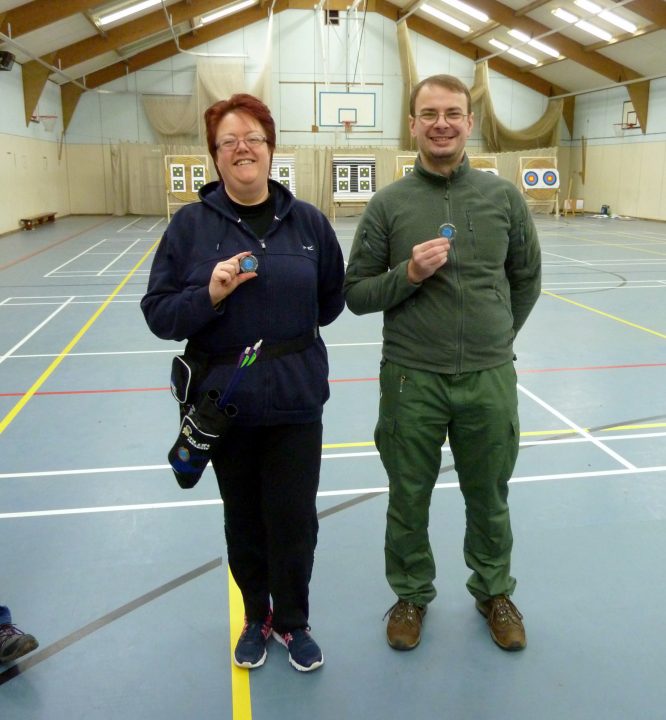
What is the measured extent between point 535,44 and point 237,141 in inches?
788

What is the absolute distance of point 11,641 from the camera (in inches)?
82.7

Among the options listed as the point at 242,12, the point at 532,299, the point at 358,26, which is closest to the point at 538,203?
the point at 358,26

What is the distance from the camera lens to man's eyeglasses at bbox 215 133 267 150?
5.74 ft

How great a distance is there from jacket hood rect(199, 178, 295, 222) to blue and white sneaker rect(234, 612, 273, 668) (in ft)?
4.02

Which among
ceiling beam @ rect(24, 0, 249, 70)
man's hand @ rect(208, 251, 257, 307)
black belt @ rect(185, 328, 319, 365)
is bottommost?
black belt @ rect(185, 328, 319, 365)

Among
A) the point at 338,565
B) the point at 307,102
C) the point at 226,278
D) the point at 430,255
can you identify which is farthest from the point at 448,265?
the point at 307,102

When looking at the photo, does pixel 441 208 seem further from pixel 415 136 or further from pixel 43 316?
pixel 43 316

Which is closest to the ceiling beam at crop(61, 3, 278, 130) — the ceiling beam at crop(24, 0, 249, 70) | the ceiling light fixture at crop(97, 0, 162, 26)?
the ceiling beam at crop(24, 0, 249, 70)

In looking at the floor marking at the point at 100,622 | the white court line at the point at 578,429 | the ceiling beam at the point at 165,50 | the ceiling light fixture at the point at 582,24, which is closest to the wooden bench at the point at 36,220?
the ceiling beam at the point at 165,50

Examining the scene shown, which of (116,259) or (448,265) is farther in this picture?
(116,259)

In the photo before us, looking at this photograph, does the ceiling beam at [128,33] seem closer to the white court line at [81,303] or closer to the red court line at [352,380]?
the white court line at [81,303]

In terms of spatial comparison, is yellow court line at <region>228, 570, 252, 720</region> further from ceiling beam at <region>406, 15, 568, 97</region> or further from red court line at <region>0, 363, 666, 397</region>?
ceiling beam at <region>406, 15, 568, 97</region>

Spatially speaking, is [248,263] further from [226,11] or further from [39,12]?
[226,11]

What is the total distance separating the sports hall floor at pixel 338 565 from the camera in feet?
6.55
